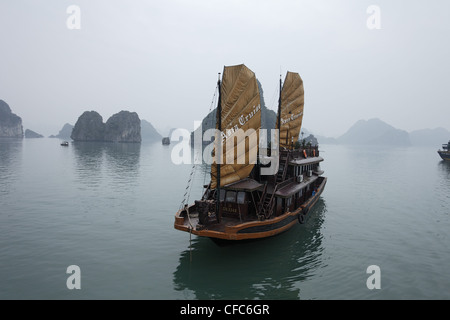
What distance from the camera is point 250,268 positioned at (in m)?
12.5

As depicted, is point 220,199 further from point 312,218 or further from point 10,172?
point 10,172

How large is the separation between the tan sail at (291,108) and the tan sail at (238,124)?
940 cm

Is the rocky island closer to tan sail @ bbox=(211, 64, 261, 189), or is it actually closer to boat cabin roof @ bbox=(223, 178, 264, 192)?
tan sail @ bbox=(211, 64, 261, 189)

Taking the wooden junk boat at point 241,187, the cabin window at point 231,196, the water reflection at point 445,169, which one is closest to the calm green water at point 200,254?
the wooden junk boat at point 241,187

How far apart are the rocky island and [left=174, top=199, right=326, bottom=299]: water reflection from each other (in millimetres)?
182712

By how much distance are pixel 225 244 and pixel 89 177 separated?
1177 inches

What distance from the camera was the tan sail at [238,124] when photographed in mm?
13258

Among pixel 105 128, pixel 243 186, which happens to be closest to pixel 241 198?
pixel 243 186

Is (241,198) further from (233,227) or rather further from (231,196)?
(233,227)

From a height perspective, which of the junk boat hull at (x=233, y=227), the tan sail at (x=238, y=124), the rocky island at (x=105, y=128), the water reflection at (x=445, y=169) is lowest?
the water reflection at (x=445, y=169)

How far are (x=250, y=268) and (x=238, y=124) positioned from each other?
739cm

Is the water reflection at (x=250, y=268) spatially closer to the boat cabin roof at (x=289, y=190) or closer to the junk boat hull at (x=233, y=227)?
the junk boat hull at (x=233, y=227)

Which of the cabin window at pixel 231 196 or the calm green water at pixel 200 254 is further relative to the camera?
the cabin window at pixel 231 196

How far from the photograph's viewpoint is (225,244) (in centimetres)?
1320
